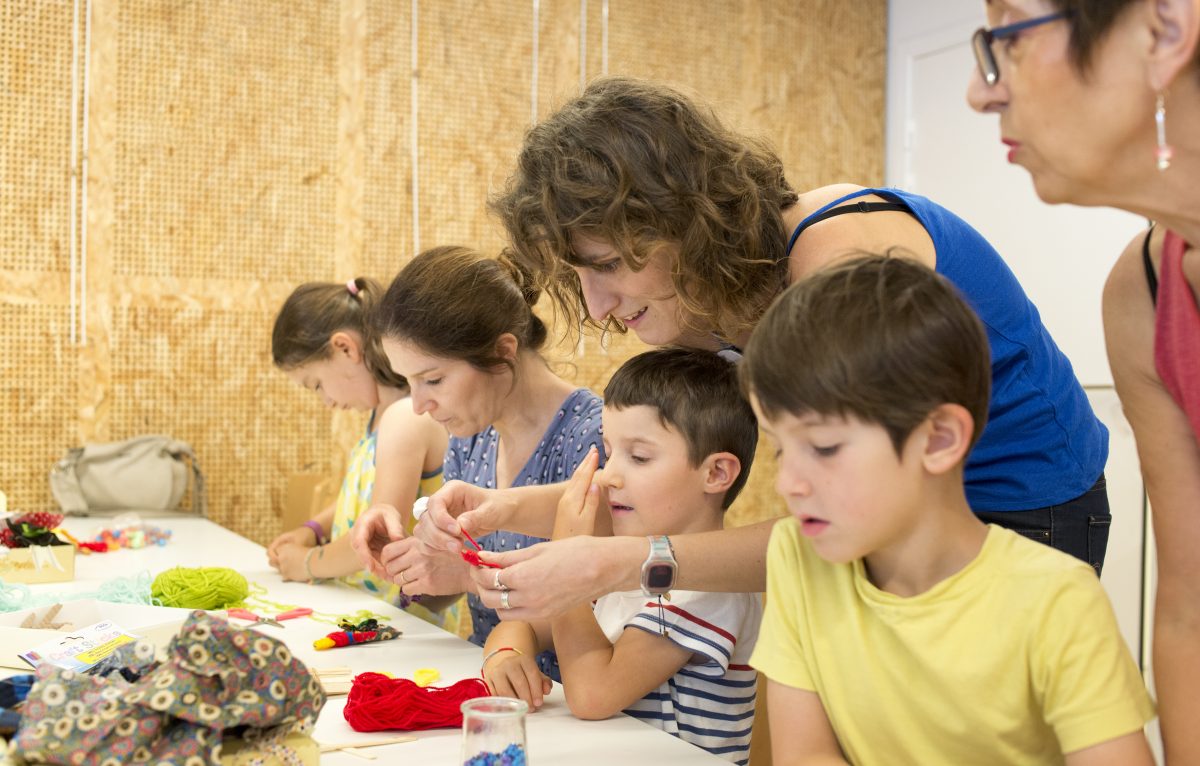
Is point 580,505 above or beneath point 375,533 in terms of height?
above

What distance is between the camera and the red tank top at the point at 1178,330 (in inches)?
44.6

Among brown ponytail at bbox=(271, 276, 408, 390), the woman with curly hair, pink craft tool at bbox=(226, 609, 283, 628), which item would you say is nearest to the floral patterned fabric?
the woman with curly hair

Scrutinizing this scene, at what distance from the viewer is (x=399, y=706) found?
1.42 m

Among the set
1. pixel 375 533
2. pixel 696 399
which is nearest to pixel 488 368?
pixel 375 533

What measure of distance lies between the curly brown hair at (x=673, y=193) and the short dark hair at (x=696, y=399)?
6.8 inches

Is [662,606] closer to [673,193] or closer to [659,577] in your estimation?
[659,577]

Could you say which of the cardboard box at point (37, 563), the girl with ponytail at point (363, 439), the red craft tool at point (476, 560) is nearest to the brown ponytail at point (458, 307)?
the girl with ponytail at point (363, 439)

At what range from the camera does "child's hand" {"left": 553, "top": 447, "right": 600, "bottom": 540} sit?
164 centimetres

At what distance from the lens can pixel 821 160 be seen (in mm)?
5199

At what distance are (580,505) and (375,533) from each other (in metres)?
0.56

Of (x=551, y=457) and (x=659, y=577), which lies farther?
(x=551, y=457)


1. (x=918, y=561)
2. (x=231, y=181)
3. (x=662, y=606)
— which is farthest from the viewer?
(x=231, y=181)

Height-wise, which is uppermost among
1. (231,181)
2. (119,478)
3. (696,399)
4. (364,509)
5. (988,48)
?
(231,181)

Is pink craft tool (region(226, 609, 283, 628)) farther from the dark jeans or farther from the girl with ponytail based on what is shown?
the dark jeans
